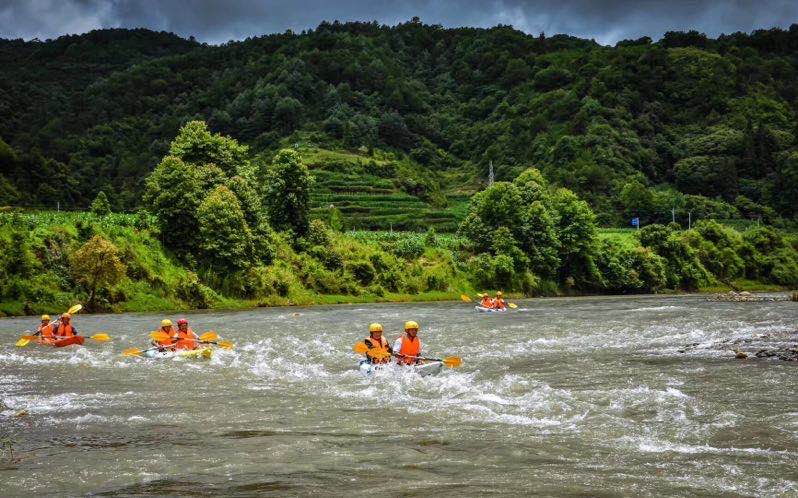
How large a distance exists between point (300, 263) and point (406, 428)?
4754cm

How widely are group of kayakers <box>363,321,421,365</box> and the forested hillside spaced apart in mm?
72560

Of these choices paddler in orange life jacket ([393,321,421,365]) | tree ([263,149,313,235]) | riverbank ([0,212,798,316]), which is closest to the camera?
paddler in orange life jacket ([393,321,421,365])

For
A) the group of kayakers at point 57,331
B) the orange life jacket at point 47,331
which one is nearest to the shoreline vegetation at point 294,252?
the group of kayakers at point 57,331

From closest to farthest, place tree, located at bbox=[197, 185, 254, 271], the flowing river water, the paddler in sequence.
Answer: the flowing river water
the paddler
tree, located at bbox=[197, 185, 254, 271]

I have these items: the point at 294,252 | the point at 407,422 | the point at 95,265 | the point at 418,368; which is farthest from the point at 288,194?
the point at 407,422

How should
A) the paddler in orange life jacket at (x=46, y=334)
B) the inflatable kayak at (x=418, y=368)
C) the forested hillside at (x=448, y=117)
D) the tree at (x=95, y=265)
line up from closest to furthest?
the inflatable kayak at (x=418, y=368) < the paddler in orange life jacket at (x=46, y=334) < the tree at (x=95, y=265) < the forested hillside at (x=448, y=117)

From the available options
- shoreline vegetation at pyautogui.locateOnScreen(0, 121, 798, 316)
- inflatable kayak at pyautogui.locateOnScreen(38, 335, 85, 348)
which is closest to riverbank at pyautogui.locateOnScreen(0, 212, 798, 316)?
shoreline vegetation at pyautogui.locateOnScreen(0, 121, 798, 316)

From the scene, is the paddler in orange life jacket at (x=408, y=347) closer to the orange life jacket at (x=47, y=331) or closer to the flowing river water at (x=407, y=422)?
the flowing river water at (x=407, y=422)

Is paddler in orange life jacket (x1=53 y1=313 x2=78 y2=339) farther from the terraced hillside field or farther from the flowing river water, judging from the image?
the terraced hillside field

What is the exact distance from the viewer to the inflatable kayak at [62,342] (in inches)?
1053

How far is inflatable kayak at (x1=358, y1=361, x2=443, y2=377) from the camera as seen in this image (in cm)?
1961

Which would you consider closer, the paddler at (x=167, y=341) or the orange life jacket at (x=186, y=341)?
the paddler at (x=167, y=341)

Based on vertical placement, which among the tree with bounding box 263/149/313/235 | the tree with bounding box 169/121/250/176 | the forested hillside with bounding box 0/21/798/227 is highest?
the forested hillside with bounding box 0/21/798/227

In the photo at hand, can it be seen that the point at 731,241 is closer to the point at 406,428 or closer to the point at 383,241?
Answer: the point at 383,241
